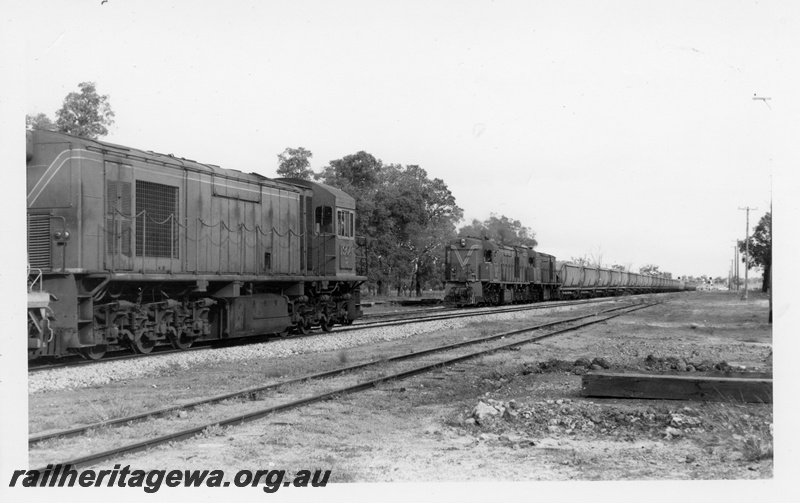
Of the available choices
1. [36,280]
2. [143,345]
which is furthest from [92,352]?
[36,280]

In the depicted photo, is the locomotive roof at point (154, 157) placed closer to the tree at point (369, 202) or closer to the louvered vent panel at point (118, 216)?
the louvered vent panel at point (118, 216)

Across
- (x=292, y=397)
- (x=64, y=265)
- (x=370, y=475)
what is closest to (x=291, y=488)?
Result: (x=370, y=475)

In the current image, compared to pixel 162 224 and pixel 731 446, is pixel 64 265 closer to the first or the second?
pixel 162 224

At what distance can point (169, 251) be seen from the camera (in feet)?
47.1

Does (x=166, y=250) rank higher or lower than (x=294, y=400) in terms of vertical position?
higher

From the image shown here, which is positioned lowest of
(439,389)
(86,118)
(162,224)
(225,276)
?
(439,389)

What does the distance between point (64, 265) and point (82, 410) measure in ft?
14.0

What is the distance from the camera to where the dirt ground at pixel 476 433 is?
19.6 ft

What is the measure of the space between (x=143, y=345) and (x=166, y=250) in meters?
1.90

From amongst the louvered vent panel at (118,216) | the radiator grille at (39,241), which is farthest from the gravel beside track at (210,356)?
the louvered vent panel at (118,216)

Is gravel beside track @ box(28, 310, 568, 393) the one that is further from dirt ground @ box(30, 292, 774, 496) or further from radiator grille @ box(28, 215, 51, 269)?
radiator grille @ box(28, 215, 51, 269)

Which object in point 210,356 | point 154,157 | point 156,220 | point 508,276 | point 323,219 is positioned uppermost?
point 154,157

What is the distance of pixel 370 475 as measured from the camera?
18.9 feet

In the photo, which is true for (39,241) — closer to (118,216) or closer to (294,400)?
(118,216)
